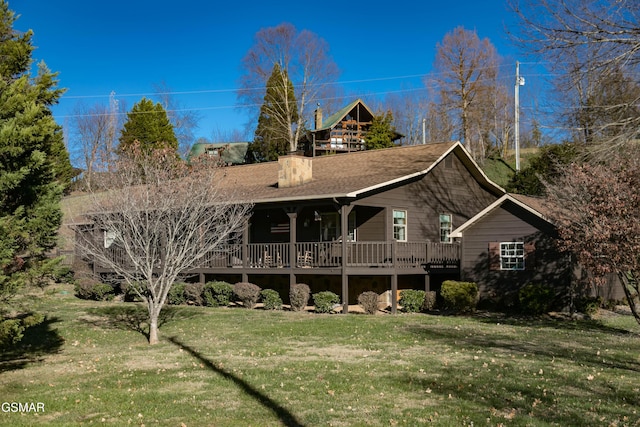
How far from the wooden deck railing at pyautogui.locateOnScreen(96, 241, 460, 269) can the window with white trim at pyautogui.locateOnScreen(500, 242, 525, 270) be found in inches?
94.1

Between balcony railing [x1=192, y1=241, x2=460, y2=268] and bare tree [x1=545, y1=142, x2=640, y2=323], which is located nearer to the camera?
bare tree [x1=545, y1=142, x2=640, y2=323]

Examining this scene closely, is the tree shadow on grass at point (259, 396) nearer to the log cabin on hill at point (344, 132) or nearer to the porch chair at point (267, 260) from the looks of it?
the porch chair at point (267, 260)

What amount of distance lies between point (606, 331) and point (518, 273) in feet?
16.8

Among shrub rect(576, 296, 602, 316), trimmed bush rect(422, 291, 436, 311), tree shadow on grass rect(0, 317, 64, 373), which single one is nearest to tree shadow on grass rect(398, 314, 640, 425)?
shrub rect(576, 296, 602, 316)

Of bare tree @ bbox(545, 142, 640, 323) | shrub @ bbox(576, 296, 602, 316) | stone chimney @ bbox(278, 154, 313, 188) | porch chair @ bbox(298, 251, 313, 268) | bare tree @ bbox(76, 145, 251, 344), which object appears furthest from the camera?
stone chimney @ bbox(278, 154, 313, 188)

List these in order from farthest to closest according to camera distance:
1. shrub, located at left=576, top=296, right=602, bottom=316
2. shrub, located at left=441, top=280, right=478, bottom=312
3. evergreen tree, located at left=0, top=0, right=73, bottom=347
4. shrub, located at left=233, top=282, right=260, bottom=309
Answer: shrub, located at left=233, top=282, right=260, bottom=309 → shrub, located at left=441, top=280, right=478, bottom=312 → shrub, located at left=576, top=296, right=602, bottom=316 → evergreen tree, located at left=0, top=0, right=73, bottom=347

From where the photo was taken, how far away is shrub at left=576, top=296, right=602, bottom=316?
21.2 meters

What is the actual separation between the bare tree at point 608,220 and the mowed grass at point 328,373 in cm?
177

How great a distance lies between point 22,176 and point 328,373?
573 cm

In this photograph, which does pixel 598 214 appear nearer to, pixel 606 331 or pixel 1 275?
pixel 606 331

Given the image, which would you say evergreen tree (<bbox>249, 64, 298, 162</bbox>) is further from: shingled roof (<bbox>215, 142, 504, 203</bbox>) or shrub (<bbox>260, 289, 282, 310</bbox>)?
shrub (<bbox>260, 289, 282, 310</bbox>)

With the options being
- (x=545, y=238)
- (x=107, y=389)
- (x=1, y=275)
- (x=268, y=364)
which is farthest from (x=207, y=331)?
(x=545, y=238)

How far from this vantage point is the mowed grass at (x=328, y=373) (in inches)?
344

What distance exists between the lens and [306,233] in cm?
2697
